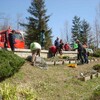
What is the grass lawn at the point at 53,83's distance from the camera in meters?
12.6

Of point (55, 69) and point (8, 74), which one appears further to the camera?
point (55, 69)

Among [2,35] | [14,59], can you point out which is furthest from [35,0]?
[14,59]

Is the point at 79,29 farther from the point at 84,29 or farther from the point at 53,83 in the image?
the point at 53,83

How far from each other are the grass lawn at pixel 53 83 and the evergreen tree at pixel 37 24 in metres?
31.5

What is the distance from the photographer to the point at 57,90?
43.2 ft

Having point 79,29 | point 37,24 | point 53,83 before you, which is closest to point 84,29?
point 79,29

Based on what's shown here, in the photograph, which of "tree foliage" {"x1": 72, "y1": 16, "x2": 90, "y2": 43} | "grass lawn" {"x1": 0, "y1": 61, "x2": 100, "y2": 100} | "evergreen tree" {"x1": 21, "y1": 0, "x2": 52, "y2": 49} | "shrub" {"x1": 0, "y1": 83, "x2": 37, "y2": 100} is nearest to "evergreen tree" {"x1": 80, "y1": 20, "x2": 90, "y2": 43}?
"tree foliage" {"x1": 72, "y1": 16, "x2": 90, "y2": 43}

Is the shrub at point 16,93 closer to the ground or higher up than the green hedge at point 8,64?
closer to the ground

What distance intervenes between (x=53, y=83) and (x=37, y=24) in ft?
124

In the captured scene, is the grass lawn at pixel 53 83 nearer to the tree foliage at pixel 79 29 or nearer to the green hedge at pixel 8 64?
the green hedge at pixel 8 64

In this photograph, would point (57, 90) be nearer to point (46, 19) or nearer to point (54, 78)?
point (54, 78)

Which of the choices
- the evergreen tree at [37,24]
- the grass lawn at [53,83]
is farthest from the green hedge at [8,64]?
the evergreen tree at [37,24]

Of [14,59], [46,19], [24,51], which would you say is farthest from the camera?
[46,19]

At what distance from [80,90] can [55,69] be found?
437 centimetres
